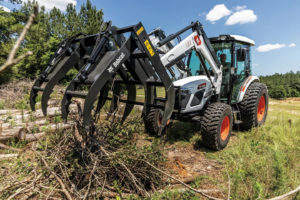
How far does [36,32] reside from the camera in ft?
42.2

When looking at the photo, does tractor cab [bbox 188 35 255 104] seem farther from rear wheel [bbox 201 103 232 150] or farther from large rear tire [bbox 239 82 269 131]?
rear wheel [bbox 201 103 232 150]

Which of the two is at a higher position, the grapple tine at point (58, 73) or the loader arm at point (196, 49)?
the loader arm at point (196, 49)

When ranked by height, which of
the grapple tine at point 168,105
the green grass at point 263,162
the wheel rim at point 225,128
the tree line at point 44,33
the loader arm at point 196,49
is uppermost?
the tree line at point 44,33

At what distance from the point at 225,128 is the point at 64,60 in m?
3.30

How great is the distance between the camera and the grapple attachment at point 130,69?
7.57 ft

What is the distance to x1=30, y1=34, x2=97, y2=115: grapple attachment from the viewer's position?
298 cm

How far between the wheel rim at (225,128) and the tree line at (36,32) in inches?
146

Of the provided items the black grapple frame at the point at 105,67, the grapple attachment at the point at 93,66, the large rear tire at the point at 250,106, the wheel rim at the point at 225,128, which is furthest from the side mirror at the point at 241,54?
the grapple attachment at the point at 93,66

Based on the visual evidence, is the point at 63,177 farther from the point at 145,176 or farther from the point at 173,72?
the point at 173,72

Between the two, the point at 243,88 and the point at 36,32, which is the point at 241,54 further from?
the point at 36,32

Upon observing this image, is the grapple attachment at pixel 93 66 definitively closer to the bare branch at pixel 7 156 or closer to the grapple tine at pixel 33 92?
the grapple tine at pixel 33 92

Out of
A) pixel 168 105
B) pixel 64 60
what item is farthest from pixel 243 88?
pixel 64 60

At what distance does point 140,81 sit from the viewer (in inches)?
119

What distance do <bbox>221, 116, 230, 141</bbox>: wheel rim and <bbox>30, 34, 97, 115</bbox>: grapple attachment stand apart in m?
2.92
